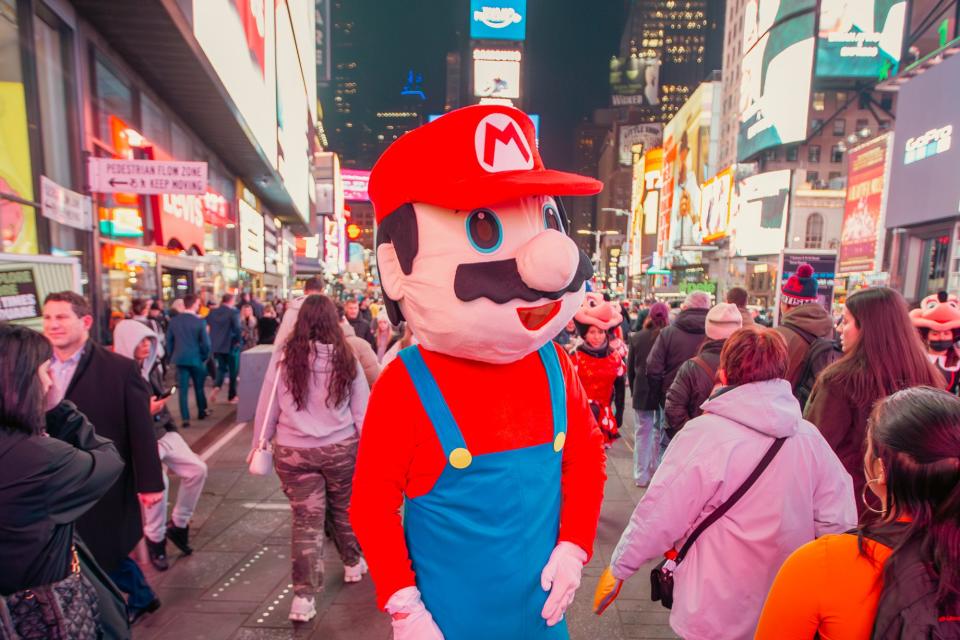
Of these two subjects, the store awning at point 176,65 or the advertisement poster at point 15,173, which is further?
the store awning at point 176,65

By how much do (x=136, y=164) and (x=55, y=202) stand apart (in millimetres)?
1121

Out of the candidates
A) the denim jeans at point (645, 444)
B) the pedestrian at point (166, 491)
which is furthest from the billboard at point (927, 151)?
the pedestrian at point (166, 491)

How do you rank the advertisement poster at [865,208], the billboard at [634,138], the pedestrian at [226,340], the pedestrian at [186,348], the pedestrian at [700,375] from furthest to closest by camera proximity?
the billboard at [634,138]
the advertisement poster at [865,208]
the pedestrian at [226,340]
the pedestrian at [186,348]
the pedestrian at [700,375]

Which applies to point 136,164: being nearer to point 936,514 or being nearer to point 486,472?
point 486,472

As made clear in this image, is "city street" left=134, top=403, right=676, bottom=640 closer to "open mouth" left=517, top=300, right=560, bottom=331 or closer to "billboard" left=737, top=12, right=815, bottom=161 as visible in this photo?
"open mouth" left=517, top=300, right=560, bottom=331

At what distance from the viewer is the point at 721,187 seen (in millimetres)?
43031

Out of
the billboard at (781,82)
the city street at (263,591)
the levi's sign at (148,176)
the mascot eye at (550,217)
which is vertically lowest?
the city street at (263,591)

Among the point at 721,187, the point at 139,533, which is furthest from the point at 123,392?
the point at 721,187

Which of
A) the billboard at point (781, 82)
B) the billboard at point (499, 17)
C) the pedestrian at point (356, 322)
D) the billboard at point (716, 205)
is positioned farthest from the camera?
the billboard at point (499, 17)

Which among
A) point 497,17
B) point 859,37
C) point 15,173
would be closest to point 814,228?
point 859,37

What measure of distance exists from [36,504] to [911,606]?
2470mm

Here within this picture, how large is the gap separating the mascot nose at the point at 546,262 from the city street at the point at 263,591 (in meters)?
2.39

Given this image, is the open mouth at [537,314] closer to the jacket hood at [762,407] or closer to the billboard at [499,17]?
the jacket hood at [762,407]

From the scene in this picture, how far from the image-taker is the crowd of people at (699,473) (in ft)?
4.17
